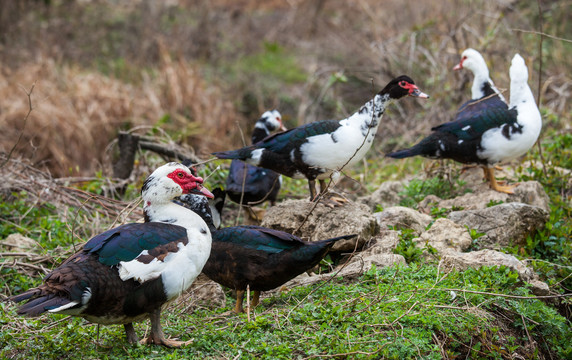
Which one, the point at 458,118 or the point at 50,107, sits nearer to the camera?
the point at 458,118

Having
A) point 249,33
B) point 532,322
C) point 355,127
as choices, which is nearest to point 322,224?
point 355,127

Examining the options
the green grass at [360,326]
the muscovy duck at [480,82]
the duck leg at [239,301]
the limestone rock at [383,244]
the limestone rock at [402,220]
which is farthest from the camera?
the muscovy duck at [480,82]

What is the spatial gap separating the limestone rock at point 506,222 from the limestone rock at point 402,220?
35 centimetres

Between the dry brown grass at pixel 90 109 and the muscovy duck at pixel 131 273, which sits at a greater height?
the muscovy duck at pixel 131 273

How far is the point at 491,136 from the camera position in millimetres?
6023

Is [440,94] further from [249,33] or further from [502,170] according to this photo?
[249,33]

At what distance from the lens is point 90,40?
13.4 metres

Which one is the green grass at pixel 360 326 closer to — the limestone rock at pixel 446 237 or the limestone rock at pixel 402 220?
the limestone rock at pixel 446 237

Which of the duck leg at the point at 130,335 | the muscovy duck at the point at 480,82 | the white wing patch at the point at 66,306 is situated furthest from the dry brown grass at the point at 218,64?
the white wing patch at the point at 66,306

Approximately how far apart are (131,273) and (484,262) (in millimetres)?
2498

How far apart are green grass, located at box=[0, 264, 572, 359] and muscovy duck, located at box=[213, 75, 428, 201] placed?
1196 mm

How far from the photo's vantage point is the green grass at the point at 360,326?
3650 millimetres

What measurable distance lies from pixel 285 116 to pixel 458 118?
4.79 metres

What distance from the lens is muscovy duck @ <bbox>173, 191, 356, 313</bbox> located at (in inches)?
165
